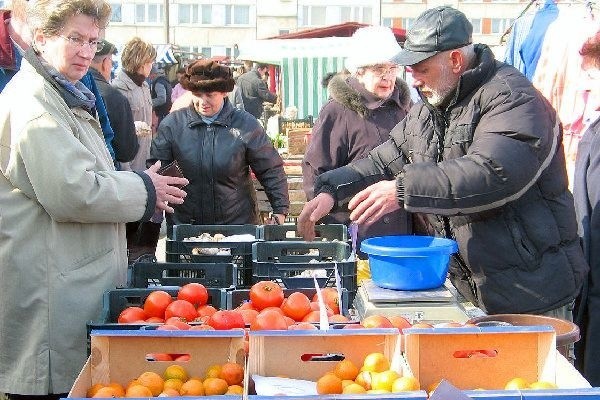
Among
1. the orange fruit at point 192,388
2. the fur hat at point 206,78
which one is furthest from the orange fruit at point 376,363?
the fur hat at point 206,78

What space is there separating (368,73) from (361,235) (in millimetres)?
976

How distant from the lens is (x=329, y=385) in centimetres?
206

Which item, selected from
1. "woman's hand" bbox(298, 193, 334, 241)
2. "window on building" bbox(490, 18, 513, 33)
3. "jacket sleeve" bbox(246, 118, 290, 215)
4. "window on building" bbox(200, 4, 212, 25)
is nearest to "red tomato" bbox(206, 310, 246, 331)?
"woman's hand" bbox(298, 193, 334, 241)

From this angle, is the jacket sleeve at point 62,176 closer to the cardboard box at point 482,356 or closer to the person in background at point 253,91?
the cardboard box at point 482,356

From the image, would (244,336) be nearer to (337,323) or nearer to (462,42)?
(337,323)

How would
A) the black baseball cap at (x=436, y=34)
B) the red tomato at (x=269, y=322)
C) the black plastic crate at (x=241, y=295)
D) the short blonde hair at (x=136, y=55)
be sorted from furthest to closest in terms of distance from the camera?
the short blonde hair at (x=136, y=55)
the black plastic crate at (x=241, y=295)
the black baseball cap at (x=436, y=34)
the red tomato at (x=269, y=322)

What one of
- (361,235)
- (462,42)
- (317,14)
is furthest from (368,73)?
(317,14)

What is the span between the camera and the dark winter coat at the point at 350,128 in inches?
184

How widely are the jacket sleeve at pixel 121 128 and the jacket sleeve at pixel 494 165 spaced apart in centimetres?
257

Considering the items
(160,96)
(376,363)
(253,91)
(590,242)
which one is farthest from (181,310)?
(253,91)

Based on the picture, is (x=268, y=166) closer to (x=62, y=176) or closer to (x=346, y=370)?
(x=62, y=176)

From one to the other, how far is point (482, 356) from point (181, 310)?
1.07m

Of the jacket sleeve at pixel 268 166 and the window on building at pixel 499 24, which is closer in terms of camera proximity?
the jacket sleeve at pixel 268 166

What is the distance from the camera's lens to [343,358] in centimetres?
223
